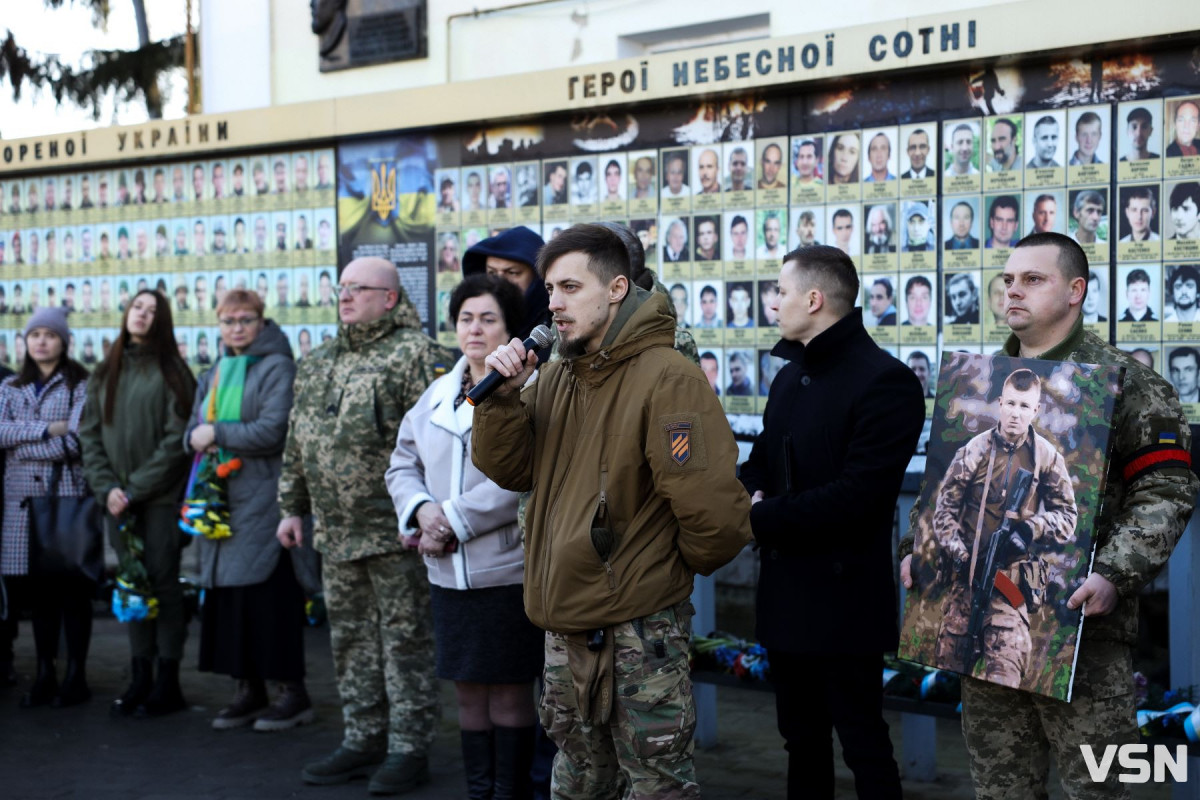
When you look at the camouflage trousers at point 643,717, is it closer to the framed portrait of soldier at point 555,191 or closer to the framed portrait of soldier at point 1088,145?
the framed portrait of soldier at point 1088,145

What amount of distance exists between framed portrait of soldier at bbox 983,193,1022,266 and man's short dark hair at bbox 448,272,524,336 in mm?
1824

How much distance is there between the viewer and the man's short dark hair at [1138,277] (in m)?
4.72

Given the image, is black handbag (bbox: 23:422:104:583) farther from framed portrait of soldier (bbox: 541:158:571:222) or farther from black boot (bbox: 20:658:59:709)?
framed portrait of soldier (bbox: 541:158:571:222)

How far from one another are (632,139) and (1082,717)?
3.39 meters

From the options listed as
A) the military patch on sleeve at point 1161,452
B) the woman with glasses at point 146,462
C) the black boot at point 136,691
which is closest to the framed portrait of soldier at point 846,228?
the military patch on sleeve at point 1161,452

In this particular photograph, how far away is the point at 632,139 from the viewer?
5938mm

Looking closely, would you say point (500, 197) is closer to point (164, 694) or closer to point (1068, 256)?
point (164, 694)

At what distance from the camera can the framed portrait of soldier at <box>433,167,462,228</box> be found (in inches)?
258

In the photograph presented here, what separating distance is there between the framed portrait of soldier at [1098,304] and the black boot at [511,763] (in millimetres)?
2523

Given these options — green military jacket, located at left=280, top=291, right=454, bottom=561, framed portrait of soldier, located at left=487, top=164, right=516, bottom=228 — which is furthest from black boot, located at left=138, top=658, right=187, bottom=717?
framed portrait of soldier, located at left=487, top=164, right=516, bottom=228

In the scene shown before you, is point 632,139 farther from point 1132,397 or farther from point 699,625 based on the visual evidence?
point 1132,397

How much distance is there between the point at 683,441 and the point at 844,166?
2.48 meters

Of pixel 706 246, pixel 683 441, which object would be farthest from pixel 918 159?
pixel 683 441

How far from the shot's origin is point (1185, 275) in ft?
15.3
